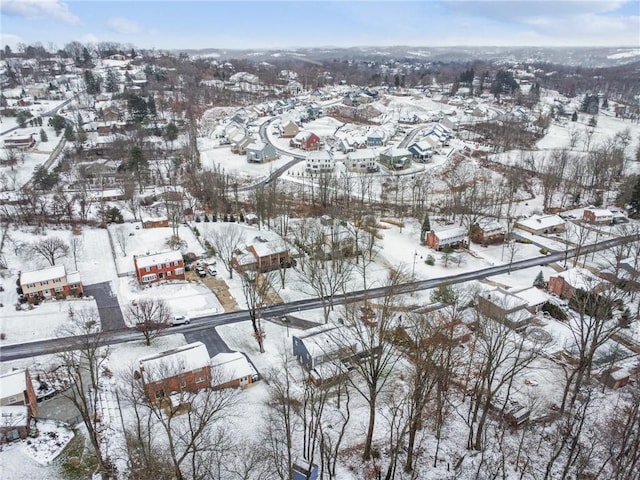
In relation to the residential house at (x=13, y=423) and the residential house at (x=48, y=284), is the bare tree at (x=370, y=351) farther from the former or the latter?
the residential house at (x=48, y=284)

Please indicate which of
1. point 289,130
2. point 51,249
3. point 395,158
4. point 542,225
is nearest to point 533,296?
point 542,225

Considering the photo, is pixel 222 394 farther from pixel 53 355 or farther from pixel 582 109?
pixel 582 109

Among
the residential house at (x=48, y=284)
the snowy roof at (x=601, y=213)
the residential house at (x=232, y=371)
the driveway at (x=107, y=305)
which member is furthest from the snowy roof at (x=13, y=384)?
the snowy roof at (x=601, y=213)

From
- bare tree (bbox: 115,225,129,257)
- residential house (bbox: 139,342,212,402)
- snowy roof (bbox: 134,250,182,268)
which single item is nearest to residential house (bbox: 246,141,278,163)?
bare tree (bbox: 115,225,129,257)

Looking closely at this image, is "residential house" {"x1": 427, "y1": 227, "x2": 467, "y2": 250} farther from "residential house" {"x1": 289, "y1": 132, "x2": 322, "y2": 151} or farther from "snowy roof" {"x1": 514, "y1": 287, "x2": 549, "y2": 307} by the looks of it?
"residential house" {"x1": 289, "y1": 132, "x2": 322, "y2": 151}

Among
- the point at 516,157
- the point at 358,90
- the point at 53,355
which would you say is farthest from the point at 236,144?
the point at 358,90

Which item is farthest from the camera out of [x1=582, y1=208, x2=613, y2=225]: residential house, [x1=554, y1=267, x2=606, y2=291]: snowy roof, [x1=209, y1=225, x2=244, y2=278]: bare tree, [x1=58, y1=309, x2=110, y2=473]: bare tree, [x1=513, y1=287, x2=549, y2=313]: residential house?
[x1=582, y1=208, x2=613, y2=225]: residential house

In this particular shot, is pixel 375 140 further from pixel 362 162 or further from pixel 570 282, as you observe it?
pixel 570 282
